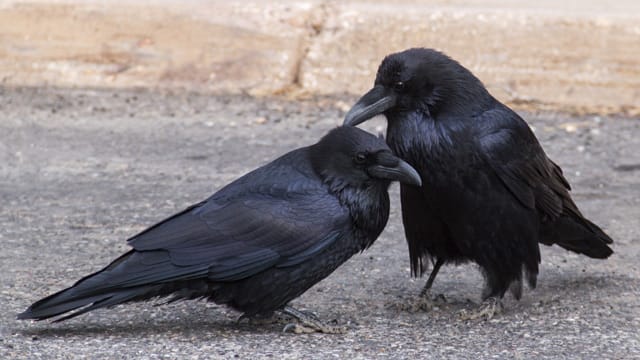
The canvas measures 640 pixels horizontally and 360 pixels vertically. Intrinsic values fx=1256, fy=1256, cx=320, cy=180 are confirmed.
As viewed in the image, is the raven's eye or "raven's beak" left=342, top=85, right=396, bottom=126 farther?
"raven's beak" left=342, top=85, right=396, bottom=126

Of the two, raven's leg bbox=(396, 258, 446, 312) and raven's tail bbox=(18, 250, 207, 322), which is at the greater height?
raven's tail bbox=(18, 250, 207, 322)

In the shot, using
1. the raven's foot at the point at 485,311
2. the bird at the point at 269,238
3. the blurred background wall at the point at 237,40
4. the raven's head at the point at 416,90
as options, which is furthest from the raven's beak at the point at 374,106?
the blurred background wall at the point at 237,40

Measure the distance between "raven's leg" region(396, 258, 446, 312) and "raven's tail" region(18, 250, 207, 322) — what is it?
3.55ft

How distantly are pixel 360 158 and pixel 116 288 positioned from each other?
3.47 feet

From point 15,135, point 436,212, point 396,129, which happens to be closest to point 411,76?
point 396,129

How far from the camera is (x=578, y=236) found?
5.66m

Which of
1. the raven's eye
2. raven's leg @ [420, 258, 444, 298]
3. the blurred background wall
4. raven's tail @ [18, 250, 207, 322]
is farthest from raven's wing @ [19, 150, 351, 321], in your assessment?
the blurred background wall

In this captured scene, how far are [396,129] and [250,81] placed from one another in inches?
156

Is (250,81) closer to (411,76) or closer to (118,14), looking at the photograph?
(118,14)

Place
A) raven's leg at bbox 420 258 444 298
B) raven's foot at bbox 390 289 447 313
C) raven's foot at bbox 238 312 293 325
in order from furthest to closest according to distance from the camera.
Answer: raven's leg at bbox 420 258 444 298
raven's foot at bbox 390 289 447 313
raven's foot at bbox 238 312 293 325

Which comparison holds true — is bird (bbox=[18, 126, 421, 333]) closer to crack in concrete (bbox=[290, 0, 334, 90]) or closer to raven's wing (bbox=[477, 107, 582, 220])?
raven's wing (bbox=[477, 107, 582, 220])

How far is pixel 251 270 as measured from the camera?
4.75 metres

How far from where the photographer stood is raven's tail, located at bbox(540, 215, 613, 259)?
5.57m

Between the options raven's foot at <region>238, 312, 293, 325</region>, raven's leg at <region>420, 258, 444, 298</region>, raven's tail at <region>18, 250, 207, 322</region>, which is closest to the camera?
raven's tail at <region>18, 250, 207, 322</region>
